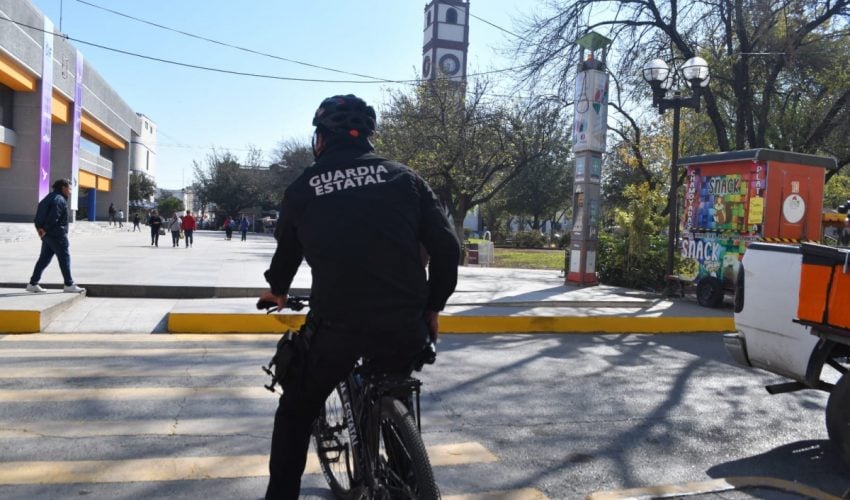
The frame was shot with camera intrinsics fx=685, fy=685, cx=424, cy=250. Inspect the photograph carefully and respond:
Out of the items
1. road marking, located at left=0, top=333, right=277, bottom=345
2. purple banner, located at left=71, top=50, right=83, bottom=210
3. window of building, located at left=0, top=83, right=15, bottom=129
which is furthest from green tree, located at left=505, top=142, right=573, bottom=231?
road marking, located at left=0, top=333, right=277, bottom=345

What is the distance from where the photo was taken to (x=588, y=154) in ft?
48.0

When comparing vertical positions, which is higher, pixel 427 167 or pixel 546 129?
pixel 546 129

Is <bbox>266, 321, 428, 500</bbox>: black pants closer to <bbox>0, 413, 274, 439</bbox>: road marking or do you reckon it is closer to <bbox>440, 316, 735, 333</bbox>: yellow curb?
<bbox>0, 413, 274, 439</bbox>: road marking

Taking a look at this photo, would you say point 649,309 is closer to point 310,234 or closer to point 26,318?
point 26,318

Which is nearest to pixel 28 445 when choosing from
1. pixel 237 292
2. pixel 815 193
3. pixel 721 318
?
pixel 237 292

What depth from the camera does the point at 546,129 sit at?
91.6 ft

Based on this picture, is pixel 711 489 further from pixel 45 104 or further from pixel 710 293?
pixel 45 104

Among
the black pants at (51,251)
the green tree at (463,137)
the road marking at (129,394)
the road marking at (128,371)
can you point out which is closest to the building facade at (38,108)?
the green tree at (463,137)

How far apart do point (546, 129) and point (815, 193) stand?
55.2ft

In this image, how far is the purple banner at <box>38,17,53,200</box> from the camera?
29.5m

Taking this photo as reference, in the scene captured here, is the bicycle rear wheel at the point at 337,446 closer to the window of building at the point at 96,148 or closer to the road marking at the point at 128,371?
the road marking at the point at 128,371

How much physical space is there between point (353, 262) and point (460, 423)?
276cm

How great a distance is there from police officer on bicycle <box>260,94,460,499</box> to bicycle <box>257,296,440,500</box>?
93 millimetres

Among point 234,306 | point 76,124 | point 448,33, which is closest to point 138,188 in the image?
point 76,124
